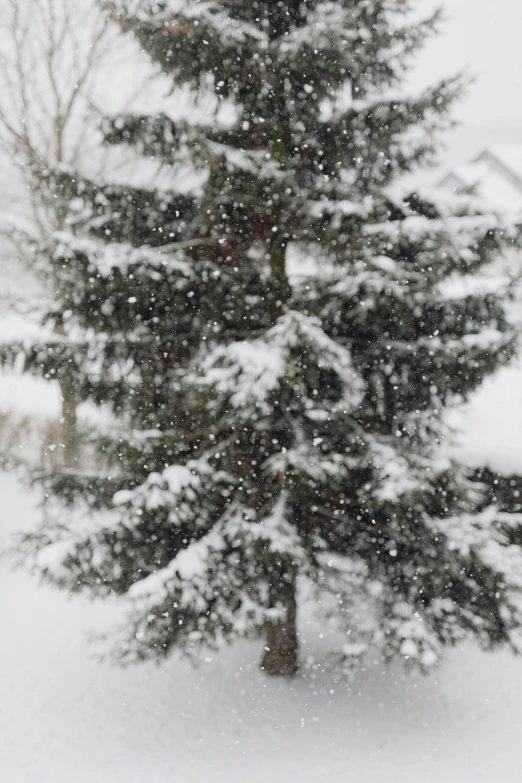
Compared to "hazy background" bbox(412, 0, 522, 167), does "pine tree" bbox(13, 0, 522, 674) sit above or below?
below

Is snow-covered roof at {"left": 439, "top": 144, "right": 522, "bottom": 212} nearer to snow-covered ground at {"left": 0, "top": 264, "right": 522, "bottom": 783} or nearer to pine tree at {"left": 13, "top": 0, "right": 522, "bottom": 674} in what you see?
pine tree at {"left": 13, "top": 0, "right": 522, "bottom": 674}

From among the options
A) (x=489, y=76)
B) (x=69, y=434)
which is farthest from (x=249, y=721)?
(x=489, y=76)

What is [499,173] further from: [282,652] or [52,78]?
[282,652]

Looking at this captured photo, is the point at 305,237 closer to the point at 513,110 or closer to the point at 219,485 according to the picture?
the point at 219,485

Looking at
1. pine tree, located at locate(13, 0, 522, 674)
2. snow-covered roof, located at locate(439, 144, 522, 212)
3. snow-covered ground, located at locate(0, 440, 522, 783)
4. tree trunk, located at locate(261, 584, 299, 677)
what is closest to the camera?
pine tree, located at locate(13, 0, 522, 674)

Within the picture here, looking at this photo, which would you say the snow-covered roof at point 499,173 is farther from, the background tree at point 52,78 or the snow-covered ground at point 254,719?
the snow-covered ground at point 254,719

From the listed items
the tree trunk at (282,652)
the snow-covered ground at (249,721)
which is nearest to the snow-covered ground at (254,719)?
the snow-covered ground at (249,721)

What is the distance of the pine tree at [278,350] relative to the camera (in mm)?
4375

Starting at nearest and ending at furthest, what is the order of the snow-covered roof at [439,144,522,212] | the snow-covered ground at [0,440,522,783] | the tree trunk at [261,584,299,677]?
the snow-covered ground at [0,440,522,783] → the tree trunk at [261,584,299,677] → the snow-covered roof at [439,144,522,212]

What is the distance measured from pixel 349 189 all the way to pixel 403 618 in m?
3.49

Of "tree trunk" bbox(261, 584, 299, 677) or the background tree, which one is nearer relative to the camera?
"tree trunk" bbox(261, 584, 299, 677)

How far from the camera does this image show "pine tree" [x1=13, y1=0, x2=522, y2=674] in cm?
438

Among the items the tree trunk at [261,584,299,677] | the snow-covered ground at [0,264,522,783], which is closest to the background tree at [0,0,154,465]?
the snow-covered ground at [0,264,522,783]

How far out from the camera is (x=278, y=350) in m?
4.16
